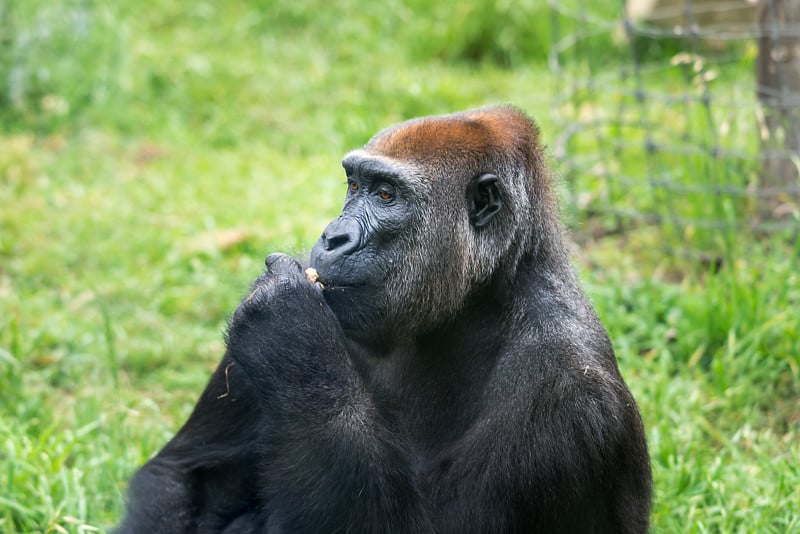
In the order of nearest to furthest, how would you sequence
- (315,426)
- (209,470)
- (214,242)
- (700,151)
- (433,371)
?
(315,426)
(433,371)
(209,470)
(700,151)
(214,242)

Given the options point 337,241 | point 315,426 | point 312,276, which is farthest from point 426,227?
point 315,426

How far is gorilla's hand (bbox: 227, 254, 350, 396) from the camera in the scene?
3.83 m

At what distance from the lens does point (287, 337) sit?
388 cm

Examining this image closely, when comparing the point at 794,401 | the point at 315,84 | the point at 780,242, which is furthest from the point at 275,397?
the point at 315,84

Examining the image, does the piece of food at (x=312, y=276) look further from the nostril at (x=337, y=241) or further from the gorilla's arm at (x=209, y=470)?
the gorilla's arm at (x=209, y=470)

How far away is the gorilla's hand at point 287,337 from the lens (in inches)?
151

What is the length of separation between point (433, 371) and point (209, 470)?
116cm

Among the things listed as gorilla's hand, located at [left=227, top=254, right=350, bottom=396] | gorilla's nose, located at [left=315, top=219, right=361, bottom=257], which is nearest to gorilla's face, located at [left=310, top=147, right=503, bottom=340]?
gorilla's nose, located at [left=315, top=219, right=361, bottom=257]

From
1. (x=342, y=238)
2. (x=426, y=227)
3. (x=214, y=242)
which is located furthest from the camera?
(x=214, y=242)

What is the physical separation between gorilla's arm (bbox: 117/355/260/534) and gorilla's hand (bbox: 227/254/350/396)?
63 centimetres

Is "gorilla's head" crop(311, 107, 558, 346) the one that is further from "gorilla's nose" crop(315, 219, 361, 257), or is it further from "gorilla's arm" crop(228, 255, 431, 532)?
"gorilla's arm" crop(228, 255, 431, 532)

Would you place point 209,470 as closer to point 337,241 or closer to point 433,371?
point 433,371

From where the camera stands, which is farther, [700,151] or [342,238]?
[700,151]

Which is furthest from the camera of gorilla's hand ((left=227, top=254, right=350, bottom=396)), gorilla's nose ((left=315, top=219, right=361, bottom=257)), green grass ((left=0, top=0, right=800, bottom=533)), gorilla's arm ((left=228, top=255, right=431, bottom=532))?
green grass ((left=0, top=0, right=800, bottom=533))
